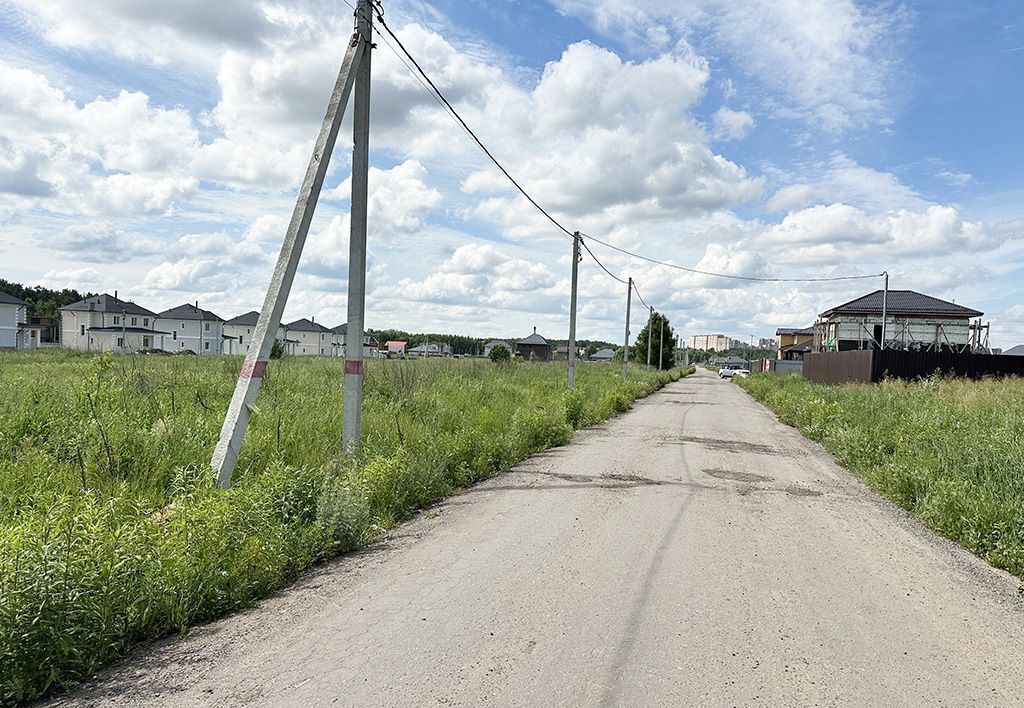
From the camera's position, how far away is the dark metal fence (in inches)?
981

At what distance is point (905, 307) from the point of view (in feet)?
151

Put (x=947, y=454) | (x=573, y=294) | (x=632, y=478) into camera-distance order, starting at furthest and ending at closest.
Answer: (x=573, y=294), (x=632, y=478), (x=947, y=454)

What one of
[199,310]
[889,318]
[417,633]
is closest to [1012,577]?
[417,633]

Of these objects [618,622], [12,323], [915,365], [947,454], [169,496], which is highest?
[12,323]

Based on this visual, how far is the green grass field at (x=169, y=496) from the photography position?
3.54 meters

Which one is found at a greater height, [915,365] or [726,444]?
[915,365]

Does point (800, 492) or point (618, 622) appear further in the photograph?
point (800, 492)

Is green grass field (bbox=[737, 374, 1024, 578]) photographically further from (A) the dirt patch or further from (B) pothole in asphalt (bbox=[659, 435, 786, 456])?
(A) the dirt patch

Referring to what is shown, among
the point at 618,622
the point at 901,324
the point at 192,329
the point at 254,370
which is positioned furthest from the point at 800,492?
the point at 192,329

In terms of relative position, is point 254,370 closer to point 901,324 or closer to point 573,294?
point 573,294

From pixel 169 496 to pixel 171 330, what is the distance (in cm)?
8406

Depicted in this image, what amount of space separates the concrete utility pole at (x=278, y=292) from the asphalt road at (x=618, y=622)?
5.73 ft

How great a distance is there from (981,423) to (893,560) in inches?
264

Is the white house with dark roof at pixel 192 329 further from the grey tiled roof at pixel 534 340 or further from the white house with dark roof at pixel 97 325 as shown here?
the grey tiled roof at pixel 534 340
